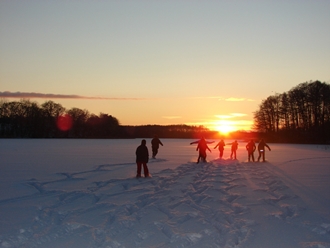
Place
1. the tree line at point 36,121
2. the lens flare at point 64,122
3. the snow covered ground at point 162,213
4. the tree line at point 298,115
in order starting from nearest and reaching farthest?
the snow covered ground at point 162,213
the tree line at point 298,115
the tree line at point 36,121
the lens flare at point 64,122

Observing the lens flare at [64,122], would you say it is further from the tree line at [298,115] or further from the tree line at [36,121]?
the tree line at [298,115]

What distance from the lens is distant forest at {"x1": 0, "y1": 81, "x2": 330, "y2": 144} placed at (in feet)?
216

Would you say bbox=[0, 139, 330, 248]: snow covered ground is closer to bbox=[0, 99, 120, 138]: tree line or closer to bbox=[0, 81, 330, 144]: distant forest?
bbox=[0, 81, 330, 144]: distant forest

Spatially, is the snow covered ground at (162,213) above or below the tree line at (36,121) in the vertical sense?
below

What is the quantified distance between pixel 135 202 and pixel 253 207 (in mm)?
2945

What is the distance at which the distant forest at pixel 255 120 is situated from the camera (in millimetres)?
65688

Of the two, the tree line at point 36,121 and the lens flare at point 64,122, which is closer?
the tree line at point 36,121

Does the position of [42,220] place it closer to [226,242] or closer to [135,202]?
[135,202]

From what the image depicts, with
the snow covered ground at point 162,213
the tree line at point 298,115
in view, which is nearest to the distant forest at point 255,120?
the tree line at point 298,115

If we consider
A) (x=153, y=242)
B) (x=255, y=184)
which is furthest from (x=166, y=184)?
(x=153, y=242)

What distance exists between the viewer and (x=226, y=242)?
18.7 ft

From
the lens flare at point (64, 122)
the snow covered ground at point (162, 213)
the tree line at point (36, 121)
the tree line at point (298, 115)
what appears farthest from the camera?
the lens flare at point (64, 122)

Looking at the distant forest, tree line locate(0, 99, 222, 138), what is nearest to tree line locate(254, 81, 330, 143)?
the distant forest

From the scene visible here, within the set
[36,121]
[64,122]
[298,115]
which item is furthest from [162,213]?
[64,122]
